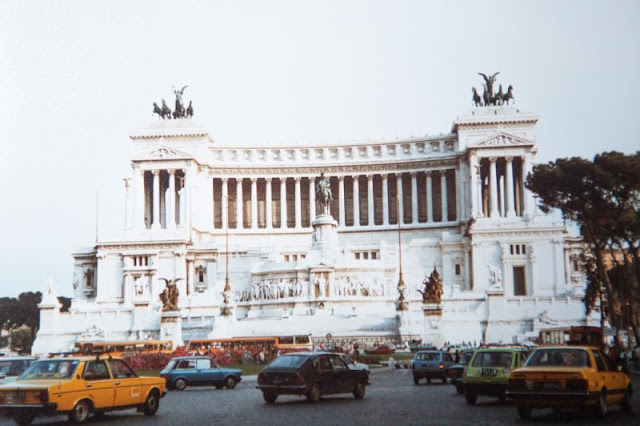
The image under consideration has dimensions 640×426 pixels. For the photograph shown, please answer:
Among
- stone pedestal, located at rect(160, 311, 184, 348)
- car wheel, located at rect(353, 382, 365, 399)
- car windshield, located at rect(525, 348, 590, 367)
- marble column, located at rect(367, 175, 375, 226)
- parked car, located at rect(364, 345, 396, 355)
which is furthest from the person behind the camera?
marble column, located at rect(367, 175, 375, 226)

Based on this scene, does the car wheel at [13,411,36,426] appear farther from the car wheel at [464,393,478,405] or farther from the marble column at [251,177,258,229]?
the marble column at [251,177,258,229]

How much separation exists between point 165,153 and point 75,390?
8076 centimetres

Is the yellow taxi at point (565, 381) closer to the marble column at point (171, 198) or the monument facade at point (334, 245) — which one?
the monument facade at point (334, 245)

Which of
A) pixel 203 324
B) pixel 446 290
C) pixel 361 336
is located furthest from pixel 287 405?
pixel 446 290

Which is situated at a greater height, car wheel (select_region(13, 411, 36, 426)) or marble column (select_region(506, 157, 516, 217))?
marble column (select_region(506, 157, 516, 217))

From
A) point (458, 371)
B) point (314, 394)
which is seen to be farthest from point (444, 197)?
point (314, 394)

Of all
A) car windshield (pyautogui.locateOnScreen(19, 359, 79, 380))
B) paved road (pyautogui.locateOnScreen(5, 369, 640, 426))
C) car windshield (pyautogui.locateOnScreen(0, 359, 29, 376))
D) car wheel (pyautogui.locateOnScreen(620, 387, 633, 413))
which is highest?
car windshield (pyautogui.locateOnScreen(19, 359, 79, 380))

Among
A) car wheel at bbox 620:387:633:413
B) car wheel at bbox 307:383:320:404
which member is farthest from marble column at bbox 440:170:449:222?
car wheel at bbox 620:387:633:413

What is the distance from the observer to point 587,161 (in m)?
52.2

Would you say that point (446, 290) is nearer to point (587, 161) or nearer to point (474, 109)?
point (587, 161)

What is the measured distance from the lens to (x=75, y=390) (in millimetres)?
20641

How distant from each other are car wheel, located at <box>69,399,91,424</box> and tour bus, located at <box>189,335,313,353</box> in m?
31.7

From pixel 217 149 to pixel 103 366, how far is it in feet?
280

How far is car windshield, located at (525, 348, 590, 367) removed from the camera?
20.7 meters
